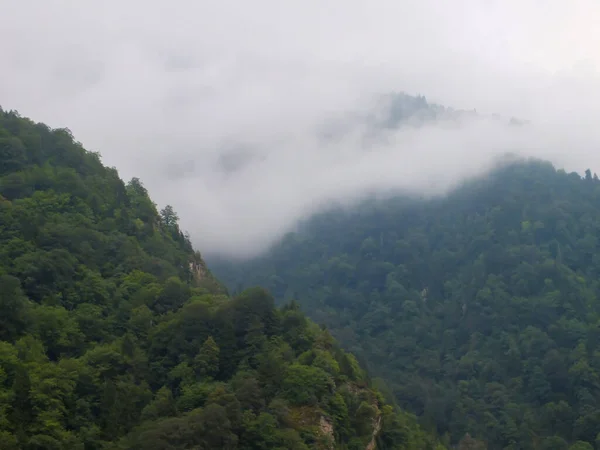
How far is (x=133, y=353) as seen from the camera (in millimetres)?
47531

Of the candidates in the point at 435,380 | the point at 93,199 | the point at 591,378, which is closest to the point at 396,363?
the point at 435,380

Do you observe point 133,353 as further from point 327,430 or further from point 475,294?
point 475,294

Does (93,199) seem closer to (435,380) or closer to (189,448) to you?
(189,448)

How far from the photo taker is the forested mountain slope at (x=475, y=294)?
265 ft

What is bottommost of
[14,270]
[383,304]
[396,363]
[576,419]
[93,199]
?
[576,419]

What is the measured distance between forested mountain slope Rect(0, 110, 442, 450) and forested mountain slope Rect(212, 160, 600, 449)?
21657 mm

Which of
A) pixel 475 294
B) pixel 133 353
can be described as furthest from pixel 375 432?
pixel 475 294

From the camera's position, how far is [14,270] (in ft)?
161

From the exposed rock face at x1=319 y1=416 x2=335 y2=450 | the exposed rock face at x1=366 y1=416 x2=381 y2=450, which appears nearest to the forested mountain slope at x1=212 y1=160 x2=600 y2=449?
the exposed rock face at x1=366 y1=416 x2=381 y2=450

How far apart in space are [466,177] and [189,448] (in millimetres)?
103769

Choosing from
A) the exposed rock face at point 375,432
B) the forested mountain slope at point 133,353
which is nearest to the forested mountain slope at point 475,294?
the forested mountain slope at point 133,353

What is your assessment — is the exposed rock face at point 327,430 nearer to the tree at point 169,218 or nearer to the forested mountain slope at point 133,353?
the forested mountain slope at point 133,353

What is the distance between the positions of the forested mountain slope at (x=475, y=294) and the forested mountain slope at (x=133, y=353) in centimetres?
2166

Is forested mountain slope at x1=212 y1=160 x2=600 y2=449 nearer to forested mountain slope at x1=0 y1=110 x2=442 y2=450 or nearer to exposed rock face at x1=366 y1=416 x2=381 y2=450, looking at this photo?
forested mountain slope at x1=0 y1=110 x2=442 y2=450
